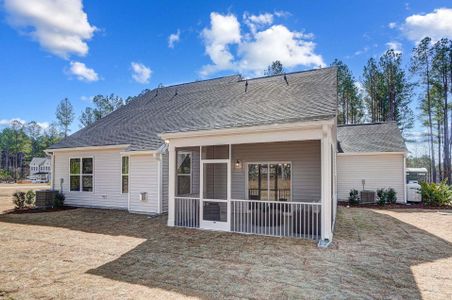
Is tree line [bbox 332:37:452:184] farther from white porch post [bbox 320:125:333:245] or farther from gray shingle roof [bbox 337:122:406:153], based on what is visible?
white porch post [bbox 320:125:333:245]

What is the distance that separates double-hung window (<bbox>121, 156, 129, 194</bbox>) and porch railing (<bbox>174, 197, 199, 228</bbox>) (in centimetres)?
400

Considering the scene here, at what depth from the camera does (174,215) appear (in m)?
9.60

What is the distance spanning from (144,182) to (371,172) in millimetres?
12043

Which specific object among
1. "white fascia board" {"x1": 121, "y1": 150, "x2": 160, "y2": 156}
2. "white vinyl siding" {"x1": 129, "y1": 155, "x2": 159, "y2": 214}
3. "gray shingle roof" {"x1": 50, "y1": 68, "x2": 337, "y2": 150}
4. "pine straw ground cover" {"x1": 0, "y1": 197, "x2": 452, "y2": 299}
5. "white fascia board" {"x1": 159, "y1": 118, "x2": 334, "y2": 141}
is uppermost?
"gray shingle roof" {"x1": 50, "y1": 68, "x2": 337, "y2": 150}

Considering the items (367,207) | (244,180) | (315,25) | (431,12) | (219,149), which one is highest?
(431,12)

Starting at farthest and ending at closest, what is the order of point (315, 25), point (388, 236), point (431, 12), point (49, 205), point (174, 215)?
1. point (431, 12)
2. point (315, 25)
3. point (49, 205)
4. point (174, 215)
5. point (388, 236)

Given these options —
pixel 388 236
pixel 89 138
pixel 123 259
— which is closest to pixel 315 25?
pixel 388 236

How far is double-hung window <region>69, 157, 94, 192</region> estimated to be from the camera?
547 inches

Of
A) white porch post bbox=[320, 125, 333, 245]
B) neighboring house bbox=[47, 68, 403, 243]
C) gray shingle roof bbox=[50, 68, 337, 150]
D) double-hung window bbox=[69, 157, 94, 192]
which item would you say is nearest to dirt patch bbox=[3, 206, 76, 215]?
neighboring house bbox=[47, 68, 403, 243]

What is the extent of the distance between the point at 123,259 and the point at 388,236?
7149 mm

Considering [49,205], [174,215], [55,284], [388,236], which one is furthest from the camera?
[49,205]

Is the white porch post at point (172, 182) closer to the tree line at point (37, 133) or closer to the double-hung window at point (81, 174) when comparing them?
the double-hung window at point (81, 174)

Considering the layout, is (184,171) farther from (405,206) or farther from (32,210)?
(405,206)

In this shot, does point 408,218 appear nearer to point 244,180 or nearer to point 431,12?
point 244,180
